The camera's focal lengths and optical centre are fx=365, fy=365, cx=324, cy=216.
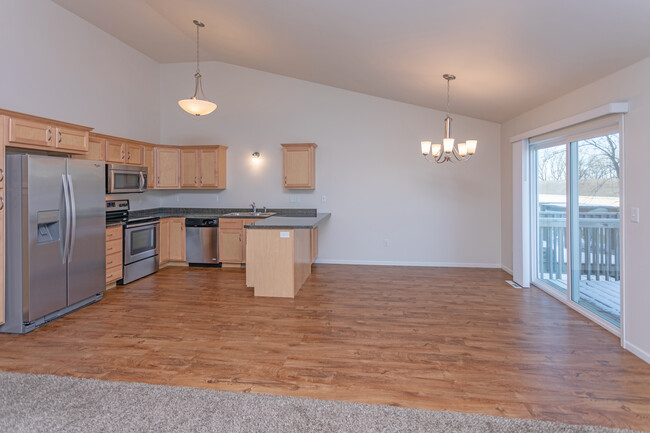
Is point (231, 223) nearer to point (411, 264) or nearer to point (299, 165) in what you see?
point (299, 165)

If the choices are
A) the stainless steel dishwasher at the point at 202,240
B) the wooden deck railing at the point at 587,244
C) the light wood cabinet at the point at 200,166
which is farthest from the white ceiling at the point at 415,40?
the stainless steel dishwasher at the point at 202,240

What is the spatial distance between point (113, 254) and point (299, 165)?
3.06 m

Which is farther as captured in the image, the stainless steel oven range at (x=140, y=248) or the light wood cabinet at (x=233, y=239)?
the light wood cabinet at (x=233, y=239)

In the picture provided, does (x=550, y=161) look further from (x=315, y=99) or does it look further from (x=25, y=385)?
(x=25, y=385)

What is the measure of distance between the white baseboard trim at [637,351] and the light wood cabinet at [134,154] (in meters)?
6.24

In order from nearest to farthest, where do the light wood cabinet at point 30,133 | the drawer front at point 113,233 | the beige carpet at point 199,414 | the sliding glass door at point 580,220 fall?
1. the beige carpet at point 199,414
2. the light wood cabinet at point 30,133
3. the sliding glass door at point 580,220
4. the drawer front at point 113,233

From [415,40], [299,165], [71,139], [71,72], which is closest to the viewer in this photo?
[415,40]

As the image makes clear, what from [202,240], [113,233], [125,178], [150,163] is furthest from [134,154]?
[202,240]

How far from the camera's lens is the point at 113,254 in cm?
484

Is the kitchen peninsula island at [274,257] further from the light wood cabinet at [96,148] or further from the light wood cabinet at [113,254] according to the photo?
the light wood cabinet at [96,148]

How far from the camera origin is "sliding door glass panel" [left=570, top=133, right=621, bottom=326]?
3410 millimetres

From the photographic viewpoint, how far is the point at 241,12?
3.99 m

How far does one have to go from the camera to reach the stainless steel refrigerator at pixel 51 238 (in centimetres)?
334

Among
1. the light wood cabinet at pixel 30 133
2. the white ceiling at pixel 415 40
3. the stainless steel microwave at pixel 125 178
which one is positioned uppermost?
the white ceiling at pixel 415 40
